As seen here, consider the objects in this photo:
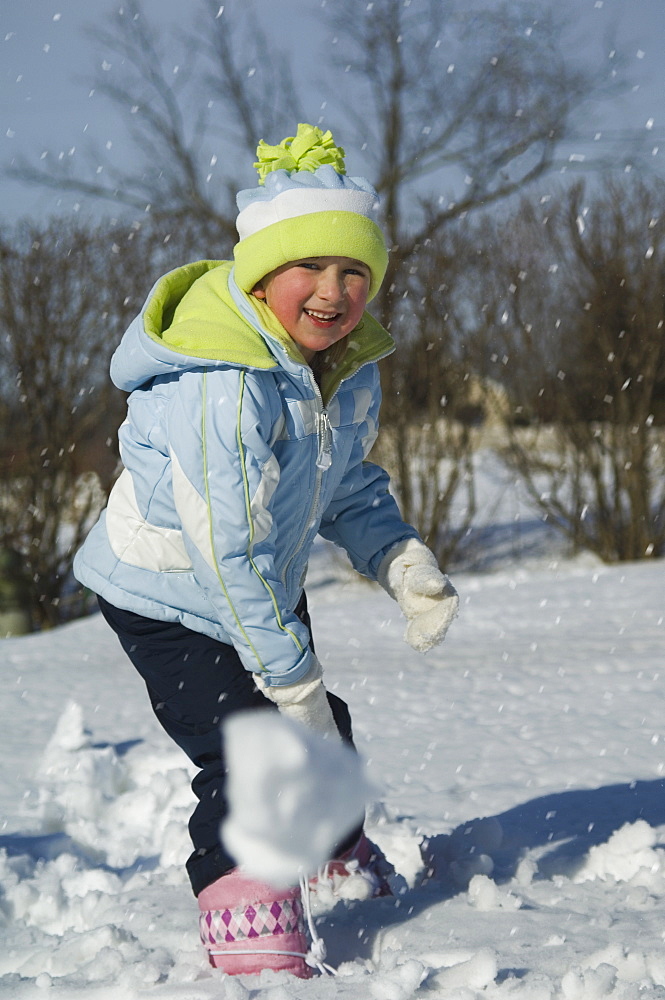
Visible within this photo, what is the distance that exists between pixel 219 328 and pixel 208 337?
0.12 ft

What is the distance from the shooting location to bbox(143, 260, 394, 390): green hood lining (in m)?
1.83

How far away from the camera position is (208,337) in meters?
1.85

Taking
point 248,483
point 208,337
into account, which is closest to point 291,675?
point 248,483

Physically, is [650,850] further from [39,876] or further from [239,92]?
[239,92]

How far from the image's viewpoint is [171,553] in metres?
1.99

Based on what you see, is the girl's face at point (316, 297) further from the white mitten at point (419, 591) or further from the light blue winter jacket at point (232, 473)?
the white mitten at point (419, 591)

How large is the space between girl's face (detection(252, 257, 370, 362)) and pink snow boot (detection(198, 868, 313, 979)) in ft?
3.42

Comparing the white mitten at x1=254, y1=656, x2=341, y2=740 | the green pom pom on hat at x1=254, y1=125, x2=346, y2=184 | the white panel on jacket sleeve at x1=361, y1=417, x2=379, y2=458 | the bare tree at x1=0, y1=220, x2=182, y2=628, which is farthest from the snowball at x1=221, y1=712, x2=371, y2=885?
the bare tree at x1=0, y1=220, x2=182, y2=628

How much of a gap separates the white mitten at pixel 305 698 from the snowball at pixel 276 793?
3 centimetres

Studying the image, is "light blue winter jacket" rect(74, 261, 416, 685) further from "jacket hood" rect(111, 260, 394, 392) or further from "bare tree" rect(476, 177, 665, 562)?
"bare tree" rect(476, 177, 665, 562)

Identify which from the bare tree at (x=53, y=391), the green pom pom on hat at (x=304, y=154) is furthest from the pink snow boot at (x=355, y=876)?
the bare tree at (x=53, y=391)

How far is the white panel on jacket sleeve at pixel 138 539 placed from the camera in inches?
78.5

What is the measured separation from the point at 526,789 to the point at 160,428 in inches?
64.3

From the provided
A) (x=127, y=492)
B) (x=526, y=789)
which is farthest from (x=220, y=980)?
(x=526, y=789)
